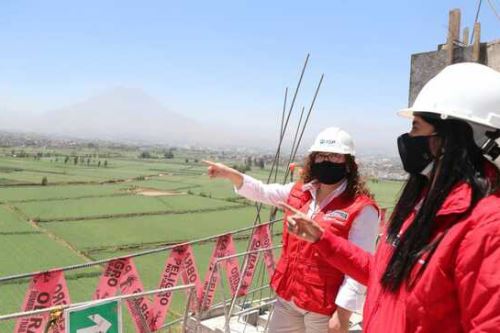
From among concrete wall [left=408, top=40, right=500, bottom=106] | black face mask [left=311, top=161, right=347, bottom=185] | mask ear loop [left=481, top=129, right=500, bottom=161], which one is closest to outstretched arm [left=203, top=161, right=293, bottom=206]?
black face mask [left=311, top=161, right=347, bottom=185]

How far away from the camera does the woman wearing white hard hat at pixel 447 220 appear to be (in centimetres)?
94

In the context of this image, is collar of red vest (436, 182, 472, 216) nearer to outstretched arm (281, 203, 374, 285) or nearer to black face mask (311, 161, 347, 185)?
outstretched arm (281, 203, 374, 285)

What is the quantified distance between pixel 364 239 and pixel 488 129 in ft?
3.72

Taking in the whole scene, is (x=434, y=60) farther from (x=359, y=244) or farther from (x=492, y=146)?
(x=492, y=146)

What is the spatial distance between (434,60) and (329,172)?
2646 mm

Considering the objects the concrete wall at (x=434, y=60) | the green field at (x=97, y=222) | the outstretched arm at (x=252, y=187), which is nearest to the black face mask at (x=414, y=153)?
the outstretched arm at (x=252, y=187)

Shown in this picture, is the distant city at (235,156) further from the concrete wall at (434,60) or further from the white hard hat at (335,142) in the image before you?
the concrete wall at (434,60)

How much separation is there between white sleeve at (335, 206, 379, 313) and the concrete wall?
99.2 inches

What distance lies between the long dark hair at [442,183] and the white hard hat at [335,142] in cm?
112

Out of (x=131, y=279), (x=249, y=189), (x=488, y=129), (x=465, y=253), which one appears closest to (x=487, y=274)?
(x=465, y=253)

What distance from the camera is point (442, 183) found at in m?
1.08

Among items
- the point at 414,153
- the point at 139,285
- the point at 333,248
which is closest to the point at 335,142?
the point at 333,248

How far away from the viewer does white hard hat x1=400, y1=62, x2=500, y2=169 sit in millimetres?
1064

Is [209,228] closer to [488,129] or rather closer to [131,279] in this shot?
[131,279]
